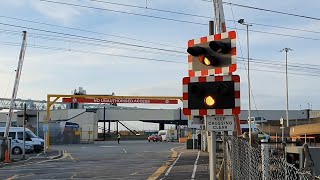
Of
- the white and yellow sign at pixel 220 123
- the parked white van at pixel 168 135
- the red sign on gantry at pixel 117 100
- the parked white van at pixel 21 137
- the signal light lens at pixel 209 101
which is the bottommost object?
the parked white van at pixel 168 135

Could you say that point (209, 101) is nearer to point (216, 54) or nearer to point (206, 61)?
point (206, 61)

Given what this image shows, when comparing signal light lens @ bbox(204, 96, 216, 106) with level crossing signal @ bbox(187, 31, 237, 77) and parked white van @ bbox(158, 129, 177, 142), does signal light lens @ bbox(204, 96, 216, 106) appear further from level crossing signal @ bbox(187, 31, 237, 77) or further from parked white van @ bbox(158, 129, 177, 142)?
parked white van @ bbox(158, 129, 177, 142)

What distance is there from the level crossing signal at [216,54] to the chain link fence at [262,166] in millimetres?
1439

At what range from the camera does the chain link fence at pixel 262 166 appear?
19.0 ft

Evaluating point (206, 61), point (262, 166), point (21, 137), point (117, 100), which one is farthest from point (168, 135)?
point (262, 166)

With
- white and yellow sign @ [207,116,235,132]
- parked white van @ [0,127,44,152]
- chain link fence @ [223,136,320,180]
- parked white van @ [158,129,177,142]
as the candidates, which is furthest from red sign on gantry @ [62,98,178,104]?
white and yellow sign @ [207,116,235,132]

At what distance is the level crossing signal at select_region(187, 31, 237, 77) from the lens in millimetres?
7977

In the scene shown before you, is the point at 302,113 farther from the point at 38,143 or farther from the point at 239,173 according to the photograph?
the point at 239,173

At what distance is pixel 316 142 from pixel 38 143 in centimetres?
3102

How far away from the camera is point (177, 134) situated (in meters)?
Result: 79.1

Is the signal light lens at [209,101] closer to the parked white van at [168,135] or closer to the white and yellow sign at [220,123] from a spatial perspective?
the white and yellow sign at [220,123]

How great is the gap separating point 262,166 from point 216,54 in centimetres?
195

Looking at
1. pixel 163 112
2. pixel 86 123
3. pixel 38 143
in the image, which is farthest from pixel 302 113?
pixel 38 143

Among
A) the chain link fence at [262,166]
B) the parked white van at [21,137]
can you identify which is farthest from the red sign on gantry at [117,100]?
the chain link fence at [262,166]
